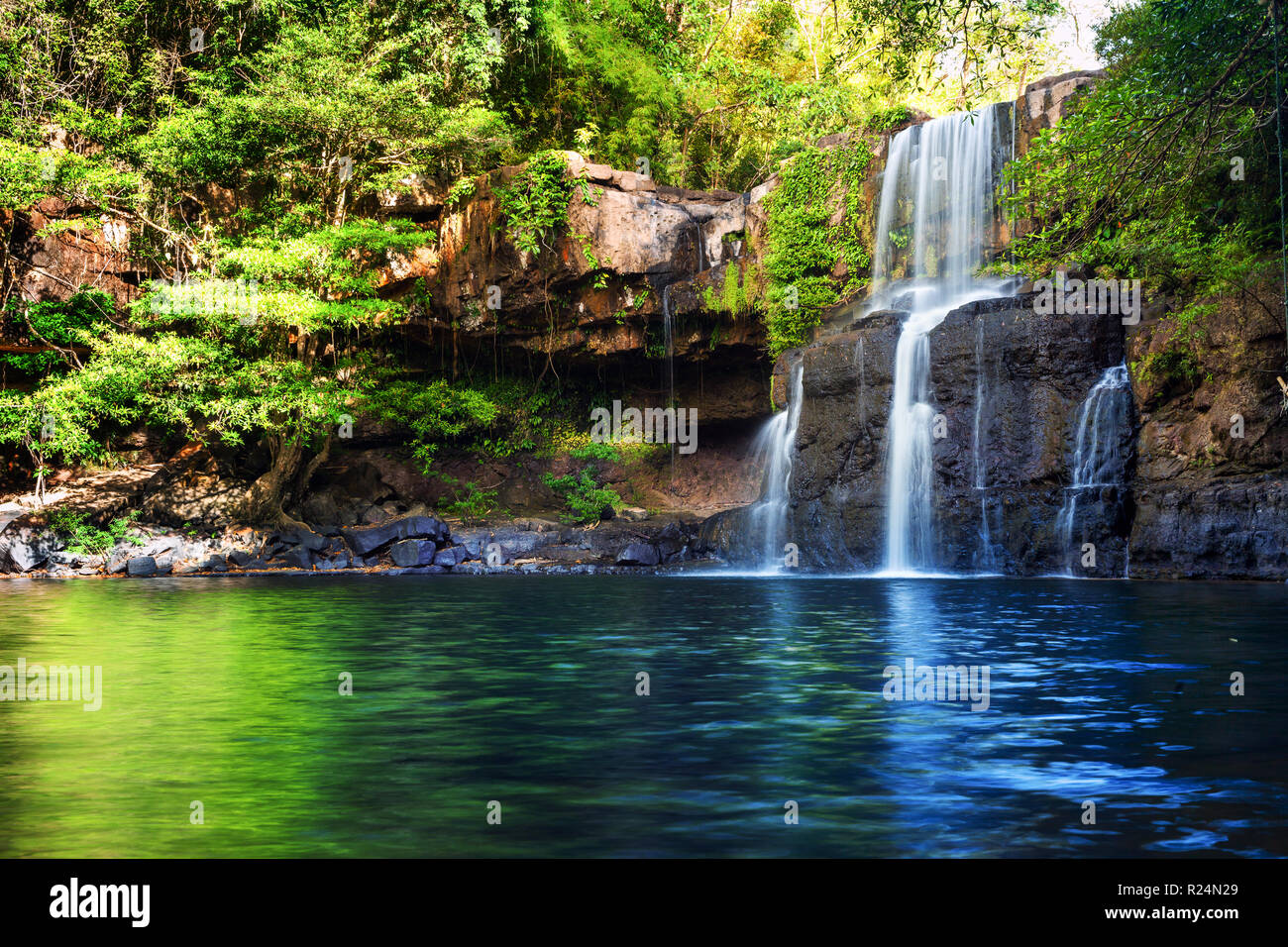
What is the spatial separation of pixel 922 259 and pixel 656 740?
77.9 ft

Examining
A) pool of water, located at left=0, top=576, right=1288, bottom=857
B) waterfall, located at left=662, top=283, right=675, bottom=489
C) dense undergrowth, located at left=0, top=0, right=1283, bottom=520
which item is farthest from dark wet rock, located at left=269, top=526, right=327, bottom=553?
pool of water, located at left=0, top=576, right=1288, bottom=857

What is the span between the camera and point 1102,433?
67.4 ft

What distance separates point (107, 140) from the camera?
2777 cm

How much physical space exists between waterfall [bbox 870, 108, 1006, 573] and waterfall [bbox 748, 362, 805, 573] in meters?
2.69

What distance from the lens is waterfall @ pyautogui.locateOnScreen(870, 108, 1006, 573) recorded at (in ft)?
74.0

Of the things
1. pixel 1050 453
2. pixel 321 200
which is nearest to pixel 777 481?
pixel 1050 453

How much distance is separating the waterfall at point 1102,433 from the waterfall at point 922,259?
9.62 feet

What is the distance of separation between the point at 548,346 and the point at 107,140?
40.9ft

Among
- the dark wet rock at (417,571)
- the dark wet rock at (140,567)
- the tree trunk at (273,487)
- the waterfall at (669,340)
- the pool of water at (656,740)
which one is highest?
the waterfall at (669,340)

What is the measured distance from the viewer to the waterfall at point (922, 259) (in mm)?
22562

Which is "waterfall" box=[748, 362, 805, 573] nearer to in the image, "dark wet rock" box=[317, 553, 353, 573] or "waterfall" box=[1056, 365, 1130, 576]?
"waterfall" box=[1056, 365, 1130, 576]

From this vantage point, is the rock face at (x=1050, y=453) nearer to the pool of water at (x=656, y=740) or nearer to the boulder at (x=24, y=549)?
the pool of water at (x=656, y=740)

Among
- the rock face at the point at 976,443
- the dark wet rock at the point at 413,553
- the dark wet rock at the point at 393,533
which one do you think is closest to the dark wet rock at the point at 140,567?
the dark wet rock at the point at 393,533

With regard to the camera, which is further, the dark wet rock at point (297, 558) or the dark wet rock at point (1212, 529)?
the dark wet rock at point (297, 558)
